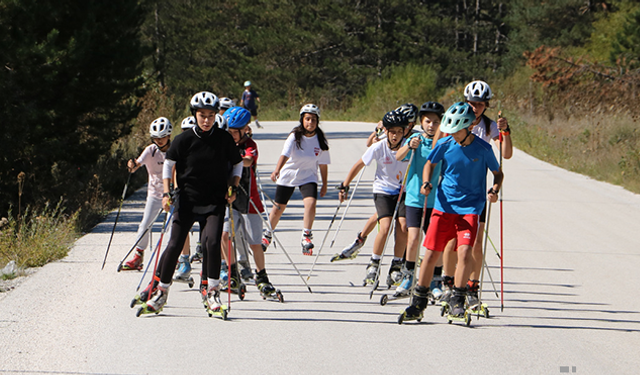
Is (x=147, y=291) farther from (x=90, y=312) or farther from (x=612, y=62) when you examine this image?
(x=612, y=62)

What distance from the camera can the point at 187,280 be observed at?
29.9ft

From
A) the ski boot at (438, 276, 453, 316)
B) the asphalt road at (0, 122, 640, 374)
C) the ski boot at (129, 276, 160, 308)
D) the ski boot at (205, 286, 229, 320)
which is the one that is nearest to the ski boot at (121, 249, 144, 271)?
the asphalt road at (0, 122, 640, 374)

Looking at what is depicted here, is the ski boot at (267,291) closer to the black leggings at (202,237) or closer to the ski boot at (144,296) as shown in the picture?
the black leggings at (202,237)

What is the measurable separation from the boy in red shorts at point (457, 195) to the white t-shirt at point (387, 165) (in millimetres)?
1528

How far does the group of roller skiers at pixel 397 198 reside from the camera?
7465mm

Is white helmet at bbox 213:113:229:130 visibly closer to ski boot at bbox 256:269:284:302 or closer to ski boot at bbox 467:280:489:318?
ski boot at bbox 256:269:284:302

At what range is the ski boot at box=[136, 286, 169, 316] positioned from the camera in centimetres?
762

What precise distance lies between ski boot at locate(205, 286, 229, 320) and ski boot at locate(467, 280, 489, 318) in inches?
80.3

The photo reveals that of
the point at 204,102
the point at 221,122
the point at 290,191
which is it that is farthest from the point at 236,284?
the point at 290,191

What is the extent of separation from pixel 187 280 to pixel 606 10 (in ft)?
170

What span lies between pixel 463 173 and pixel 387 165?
1.73 m

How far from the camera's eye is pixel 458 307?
24.5 feet

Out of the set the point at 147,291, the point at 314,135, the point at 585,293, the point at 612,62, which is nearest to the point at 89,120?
the point at 314,135

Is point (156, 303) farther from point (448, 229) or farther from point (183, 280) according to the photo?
point (448, 229)
